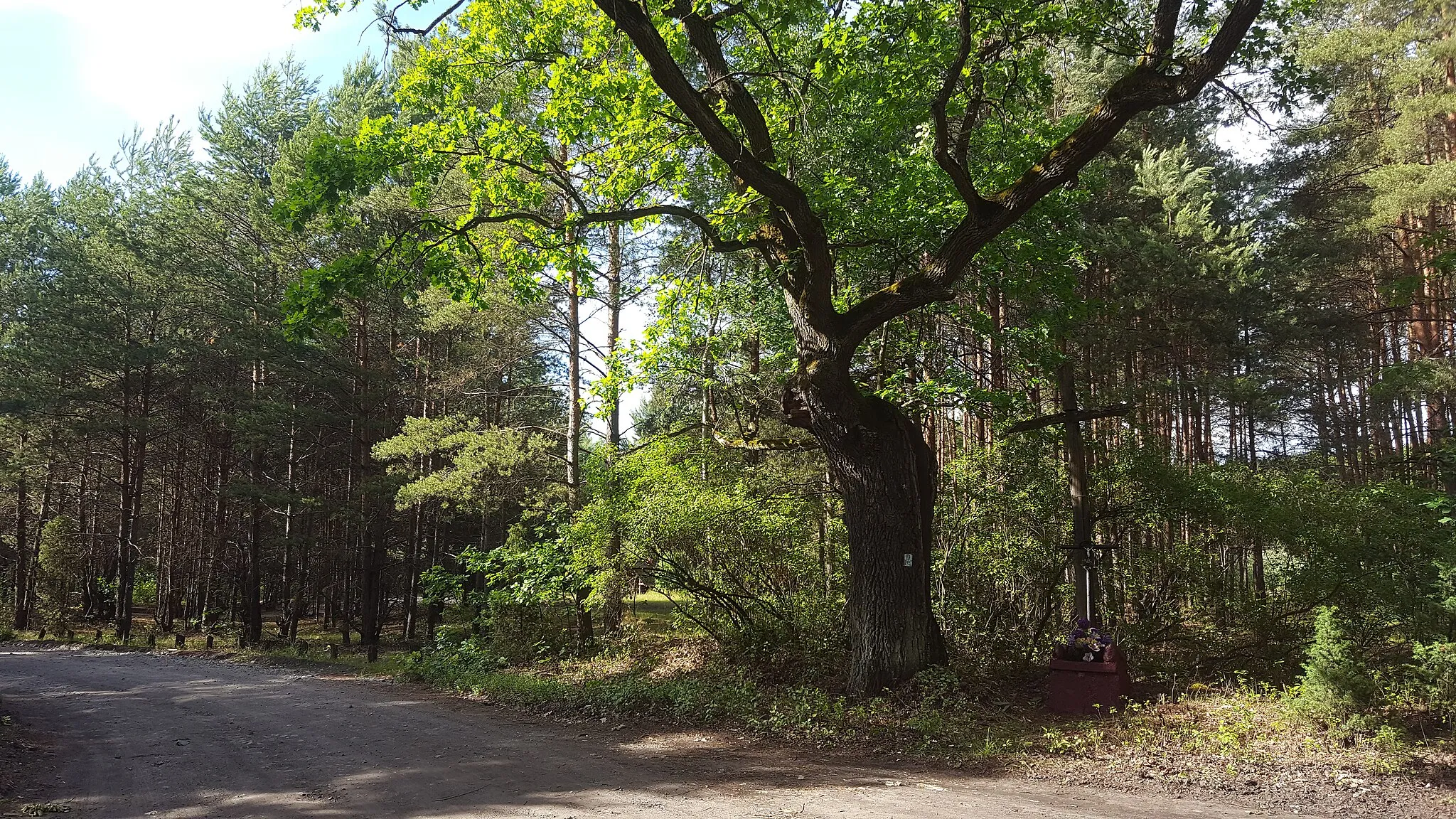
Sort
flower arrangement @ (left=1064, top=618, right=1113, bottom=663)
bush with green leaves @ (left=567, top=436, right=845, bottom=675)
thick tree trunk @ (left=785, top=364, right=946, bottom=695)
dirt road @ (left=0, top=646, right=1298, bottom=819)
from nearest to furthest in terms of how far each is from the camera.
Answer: dirt road @ (left=0, top=646, right=1298, bottom=819) → flower arrangement @ (left=1064, top=618, right=1113, bottom=663) → thick tree trunk @ (left=785, top=364, right=946, bottom=695) → bush with green leaves @ (left=567, top=436, right=845, bottom=675)

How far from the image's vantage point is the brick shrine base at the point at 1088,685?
8.00 meters

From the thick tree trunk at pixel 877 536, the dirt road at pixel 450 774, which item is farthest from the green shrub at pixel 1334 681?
the thick tree trunk at pixel 877 536

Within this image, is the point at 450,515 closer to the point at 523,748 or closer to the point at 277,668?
the point at 277,668

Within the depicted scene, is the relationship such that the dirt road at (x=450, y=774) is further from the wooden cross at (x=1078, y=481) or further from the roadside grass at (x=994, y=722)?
the wooden cross at (x=1078, y=481)

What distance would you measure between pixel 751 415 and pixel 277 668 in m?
13.0

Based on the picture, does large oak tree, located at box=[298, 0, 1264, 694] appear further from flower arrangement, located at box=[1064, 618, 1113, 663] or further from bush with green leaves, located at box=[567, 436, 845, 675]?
bush with green leaves, located at box=[567, 436, 845, 675]

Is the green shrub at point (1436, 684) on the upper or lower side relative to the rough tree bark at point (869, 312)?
lower

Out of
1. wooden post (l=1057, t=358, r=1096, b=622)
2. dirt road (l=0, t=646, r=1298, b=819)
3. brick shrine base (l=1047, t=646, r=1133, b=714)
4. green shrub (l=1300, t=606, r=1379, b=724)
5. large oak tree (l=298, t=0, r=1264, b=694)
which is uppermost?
large oak tree (l=298, t=0, r=1264, b=694)

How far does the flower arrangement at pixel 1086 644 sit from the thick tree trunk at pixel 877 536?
4.24 ft

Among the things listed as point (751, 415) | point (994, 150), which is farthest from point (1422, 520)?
point (751, 415)

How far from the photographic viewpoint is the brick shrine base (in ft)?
26.2

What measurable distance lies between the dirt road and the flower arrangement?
8.39 feet

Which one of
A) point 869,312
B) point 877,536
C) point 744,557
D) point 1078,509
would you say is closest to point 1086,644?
point 1078,509

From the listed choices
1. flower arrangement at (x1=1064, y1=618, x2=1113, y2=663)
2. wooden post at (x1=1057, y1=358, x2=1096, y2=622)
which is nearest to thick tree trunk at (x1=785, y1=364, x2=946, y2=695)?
flower arrangement at (x1=1064, y1=618, x2=1113, y2=663)
